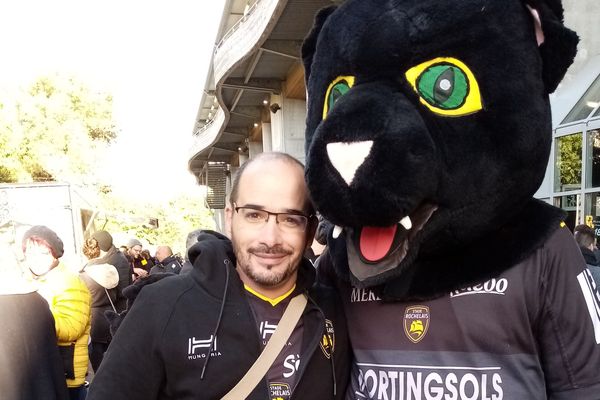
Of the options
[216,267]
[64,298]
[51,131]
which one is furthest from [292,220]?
[51,131]

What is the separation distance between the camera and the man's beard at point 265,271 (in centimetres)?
195

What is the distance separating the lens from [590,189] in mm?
9109

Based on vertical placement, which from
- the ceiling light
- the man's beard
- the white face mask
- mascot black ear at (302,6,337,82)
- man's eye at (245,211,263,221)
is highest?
the ceiling light

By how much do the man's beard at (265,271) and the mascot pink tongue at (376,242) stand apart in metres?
0.39

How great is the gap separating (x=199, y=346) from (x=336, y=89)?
1.02m

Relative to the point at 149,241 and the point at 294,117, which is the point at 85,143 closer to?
the point at 294,117

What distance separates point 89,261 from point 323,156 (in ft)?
18.2

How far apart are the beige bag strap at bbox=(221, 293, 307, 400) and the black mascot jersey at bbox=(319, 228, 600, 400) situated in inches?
16.6

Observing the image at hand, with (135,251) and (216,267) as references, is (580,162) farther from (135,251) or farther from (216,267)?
(135,251)

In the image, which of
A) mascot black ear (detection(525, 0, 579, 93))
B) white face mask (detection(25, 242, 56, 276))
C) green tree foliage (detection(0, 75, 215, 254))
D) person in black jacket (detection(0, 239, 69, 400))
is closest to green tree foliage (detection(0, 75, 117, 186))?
green tree foliage (detection(0, 75, 215, 254))

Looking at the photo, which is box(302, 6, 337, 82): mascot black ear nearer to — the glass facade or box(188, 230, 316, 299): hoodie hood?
box(188, 230, 316, 299): hoodie hood

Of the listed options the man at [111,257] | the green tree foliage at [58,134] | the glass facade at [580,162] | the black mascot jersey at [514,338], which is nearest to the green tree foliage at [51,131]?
the green tree foliage at [58,134]

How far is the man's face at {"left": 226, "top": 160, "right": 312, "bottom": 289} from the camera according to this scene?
76.9 inches

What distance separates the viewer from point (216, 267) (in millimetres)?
1992
